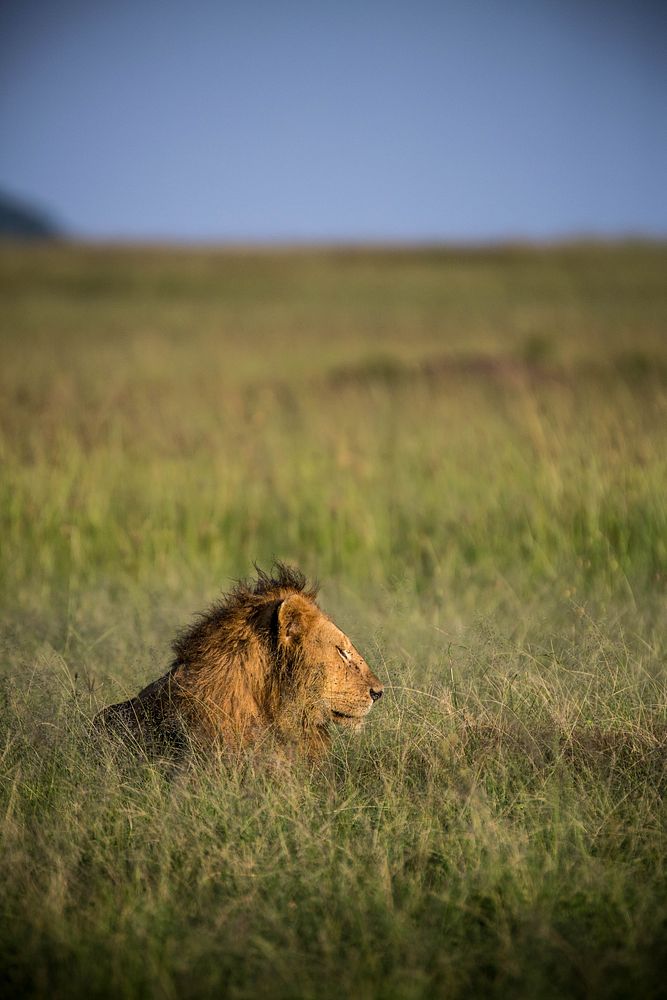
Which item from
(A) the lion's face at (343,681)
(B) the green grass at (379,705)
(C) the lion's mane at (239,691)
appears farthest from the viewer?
(A) the lion's face at (343,681)

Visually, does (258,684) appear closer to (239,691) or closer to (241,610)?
(239,691)

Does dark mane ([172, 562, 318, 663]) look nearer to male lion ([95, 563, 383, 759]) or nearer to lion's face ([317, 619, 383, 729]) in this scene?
male lion ([95, 563, 383, 759])

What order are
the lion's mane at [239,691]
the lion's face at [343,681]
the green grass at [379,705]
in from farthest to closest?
the lion's face at [343,681] < the lion's mane at [239,691] < the green grass at [379,705]

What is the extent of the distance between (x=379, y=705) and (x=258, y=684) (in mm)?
677

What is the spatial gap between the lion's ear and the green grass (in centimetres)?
47

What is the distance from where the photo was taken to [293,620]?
10.5 ft

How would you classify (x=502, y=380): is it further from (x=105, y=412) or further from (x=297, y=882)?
(x=297, y=882)

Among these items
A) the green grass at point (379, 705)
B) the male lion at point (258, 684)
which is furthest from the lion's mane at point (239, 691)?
the green grass at point (379, 705)

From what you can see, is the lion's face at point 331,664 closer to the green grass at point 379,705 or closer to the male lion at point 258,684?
the male lion at point 258,684

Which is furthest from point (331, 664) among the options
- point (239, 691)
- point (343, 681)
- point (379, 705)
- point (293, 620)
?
point (379, 705)

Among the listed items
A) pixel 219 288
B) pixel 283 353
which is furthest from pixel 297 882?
pixel 219 288

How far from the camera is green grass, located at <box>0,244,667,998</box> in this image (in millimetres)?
2375

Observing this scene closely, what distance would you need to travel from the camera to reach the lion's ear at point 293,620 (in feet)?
10.4

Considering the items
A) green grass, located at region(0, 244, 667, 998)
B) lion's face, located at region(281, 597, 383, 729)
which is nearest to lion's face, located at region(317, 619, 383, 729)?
lion's face, located at region(281, 597, 383, 729)
